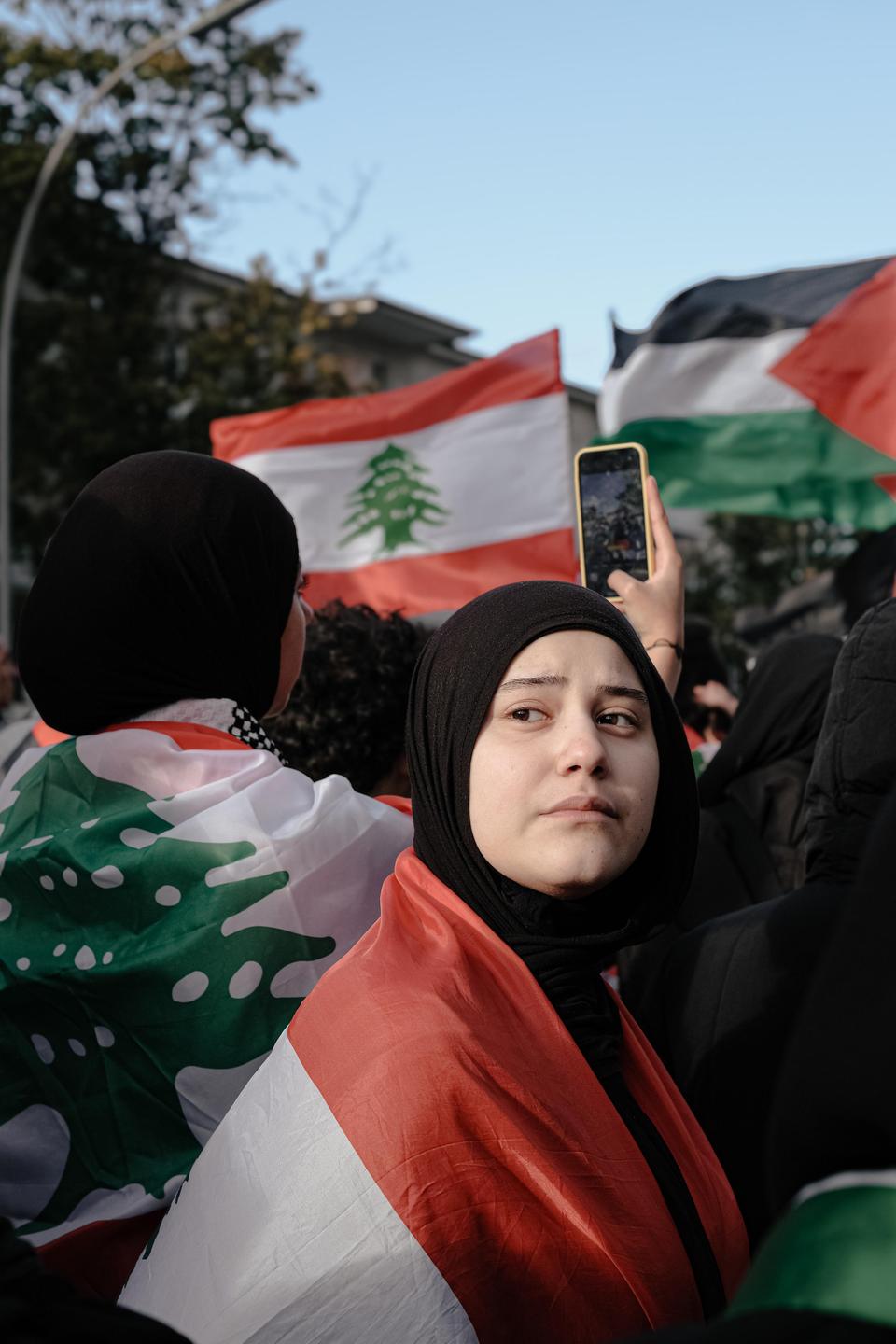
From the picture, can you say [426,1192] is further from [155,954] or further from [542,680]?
[155,954]

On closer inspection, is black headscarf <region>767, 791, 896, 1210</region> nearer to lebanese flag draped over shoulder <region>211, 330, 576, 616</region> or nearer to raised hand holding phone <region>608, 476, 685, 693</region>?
raised hand holding phone <region>608, 476, 685, 693</region>

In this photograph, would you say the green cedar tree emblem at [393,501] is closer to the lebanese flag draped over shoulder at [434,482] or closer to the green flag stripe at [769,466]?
the lebanese flag draped over shoulder at [434,482]

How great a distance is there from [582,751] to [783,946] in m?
0.68

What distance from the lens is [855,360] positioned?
6.18m

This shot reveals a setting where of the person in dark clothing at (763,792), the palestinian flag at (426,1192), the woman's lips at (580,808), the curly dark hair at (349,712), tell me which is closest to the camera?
the palestinian flag at (426,1192)

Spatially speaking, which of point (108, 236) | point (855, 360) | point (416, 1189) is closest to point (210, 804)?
point (416, 1189)

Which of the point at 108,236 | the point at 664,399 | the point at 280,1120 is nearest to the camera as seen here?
the point at 280,1120

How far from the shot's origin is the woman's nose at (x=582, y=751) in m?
1.71

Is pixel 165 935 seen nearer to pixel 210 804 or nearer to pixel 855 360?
pixel 210 804

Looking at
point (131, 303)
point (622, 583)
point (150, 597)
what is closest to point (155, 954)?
point (150, 597)

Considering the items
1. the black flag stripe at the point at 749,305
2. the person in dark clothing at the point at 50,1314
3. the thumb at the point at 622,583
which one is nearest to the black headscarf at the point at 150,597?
the thumb at the point at 622,583

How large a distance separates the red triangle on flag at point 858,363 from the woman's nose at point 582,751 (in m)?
4.41

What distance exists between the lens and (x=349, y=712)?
3225mm

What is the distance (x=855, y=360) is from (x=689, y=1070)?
4492 mm
